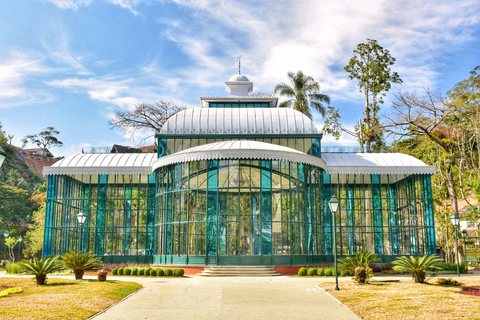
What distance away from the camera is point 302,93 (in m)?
50.0

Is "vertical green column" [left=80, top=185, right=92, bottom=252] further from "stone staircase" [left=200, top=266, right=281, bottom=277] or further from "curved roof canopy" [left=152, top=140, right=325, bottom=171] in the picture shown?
"stone staircase" [left=200, top=266, right=281, bottom=277]

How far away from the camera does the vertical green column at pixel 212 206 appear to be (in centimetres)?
2516

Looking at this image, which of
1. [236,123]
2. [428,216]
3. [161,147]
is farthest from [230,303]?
[428,216]

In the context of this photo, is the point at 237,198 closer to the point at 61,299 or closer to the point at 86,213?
the point at 86,213

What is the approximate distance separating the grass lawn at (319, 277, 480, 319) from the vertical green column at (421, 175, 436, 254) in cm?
1251

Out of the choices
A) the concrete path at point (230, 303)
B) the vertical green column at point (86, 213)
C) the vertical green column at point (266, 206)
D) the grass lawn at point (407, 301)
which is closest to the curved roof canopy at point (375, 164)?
the vertical green column at point (266, 206)

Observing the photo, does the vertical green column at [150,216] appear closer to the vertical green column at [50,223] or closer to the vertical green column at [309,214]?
the vertical green column at [50,223]

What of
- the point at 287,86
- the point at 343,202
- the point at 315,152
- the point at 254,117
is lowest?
the point at 343,202

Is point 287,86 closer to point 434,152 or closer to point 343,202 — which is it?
point 434,152

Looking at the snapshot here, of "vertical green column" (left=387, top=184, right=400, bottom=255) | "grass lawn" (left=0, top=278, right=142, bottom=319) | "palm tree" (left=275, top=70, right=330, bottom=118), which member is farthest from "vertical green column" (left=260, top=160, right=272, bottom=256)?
"palm tree" (left=275, top=70, right=330, bottom=118)

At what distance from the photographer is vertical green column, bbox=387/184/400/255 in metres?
30.6

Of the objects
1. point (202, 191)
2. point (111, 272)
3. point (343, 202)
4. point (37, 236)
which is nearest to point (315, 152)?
point (343, 202)

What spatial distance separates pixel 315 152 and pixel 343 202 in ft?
13.0

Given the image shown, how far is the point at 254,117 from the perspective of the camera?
3284cm
